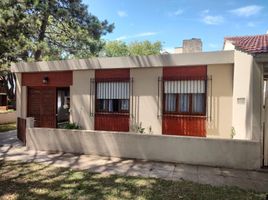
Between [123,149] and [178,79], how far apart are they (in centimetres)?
416

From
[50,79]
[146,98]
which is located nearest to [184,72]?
[146,98]

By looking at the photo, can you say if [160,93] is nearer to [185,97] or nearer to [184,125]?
[185,97]

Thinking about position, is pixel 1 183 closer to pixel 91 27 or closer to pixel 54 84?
pixel 54 84

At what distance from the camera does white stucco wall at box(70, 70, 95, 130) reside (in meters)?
13.0

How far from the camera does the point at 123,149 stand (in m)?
9.48

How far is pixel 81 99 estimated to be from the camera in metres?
13.1

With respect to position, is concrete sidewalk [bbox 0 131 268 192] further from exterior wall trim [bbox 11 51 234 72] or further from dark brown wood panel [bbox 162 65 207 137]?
exterior wall trim [bbox 11 51 234 72]

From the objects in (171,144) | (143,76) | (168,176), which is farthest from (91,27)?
(168,176)

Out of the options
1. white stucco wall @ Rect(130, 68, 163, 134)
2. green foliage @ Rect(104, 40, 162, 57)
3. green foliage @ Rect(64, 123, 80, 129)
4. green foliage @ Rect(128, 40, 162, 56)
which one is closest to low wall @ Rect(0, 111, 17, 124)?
green foliage @ Rect(64, 123, 80, 129)

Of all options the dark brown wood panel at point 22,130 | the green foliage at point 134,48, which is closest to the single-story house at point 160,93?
the dark brown wood panel at point 22,130

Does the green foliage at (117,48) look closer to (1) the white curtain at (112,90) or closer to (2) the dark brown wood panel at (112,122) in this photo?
(1) the white curtain at (112,90)

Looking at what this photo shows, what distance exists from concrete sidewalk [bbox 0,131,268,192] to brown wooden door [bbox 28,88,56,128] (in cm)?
394

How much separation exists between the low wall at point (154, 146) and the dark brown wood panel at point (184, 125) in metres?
2.56

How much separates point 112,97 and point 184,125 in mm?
3762
